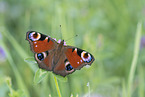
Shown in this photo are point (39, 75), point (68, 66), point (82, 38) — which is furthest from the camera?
point (82, 38)

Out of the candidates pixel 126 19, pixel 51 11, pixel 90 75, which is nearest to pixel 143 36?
pixel 126 19

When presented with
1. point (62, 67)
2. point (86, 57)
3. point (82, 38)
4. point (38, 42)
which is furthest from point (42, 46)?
point (82, 38)

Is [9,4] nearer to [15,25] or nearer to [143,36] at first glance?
[15,25]

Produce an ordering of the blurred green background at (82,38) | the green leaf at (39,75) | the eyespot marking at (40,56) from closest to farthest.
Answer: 1. the green leaf at (39,75)
2. the eyespot marking at (40,56)
3. the blurred green background at (82,38)

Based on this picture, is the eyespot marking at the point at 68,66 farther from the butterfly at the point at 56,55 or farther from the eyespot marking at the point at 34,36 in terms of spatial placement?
the eyespot marking at the point at 34,36

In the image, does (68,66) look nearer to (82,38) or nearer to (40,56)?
(40,56)

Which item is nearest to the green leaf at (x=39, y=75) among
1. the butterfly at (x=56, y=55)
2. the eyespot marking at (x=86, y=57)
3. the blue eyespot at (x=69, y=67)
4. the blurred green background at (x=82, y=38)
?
the butterfly at (x=56, y=55)

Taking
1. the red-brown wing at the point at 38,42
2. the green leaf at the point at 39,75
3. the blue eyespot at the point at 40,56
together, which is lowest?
the green leaf at the point at 39,75

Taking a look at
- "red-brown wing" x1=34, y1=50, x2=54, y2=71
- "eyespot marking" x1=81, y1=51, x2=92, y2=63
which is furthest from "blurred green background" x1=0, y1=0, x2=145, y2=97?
"eyespot marking" x1=81, y1=51, x2=92, y2=63

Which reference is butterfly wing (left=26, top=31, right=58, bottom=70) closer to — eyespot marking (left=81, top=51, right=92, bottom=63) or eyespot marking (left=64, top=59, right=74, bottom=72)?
eyespot marking (left=64, top=59, right=74, bottom=72)
